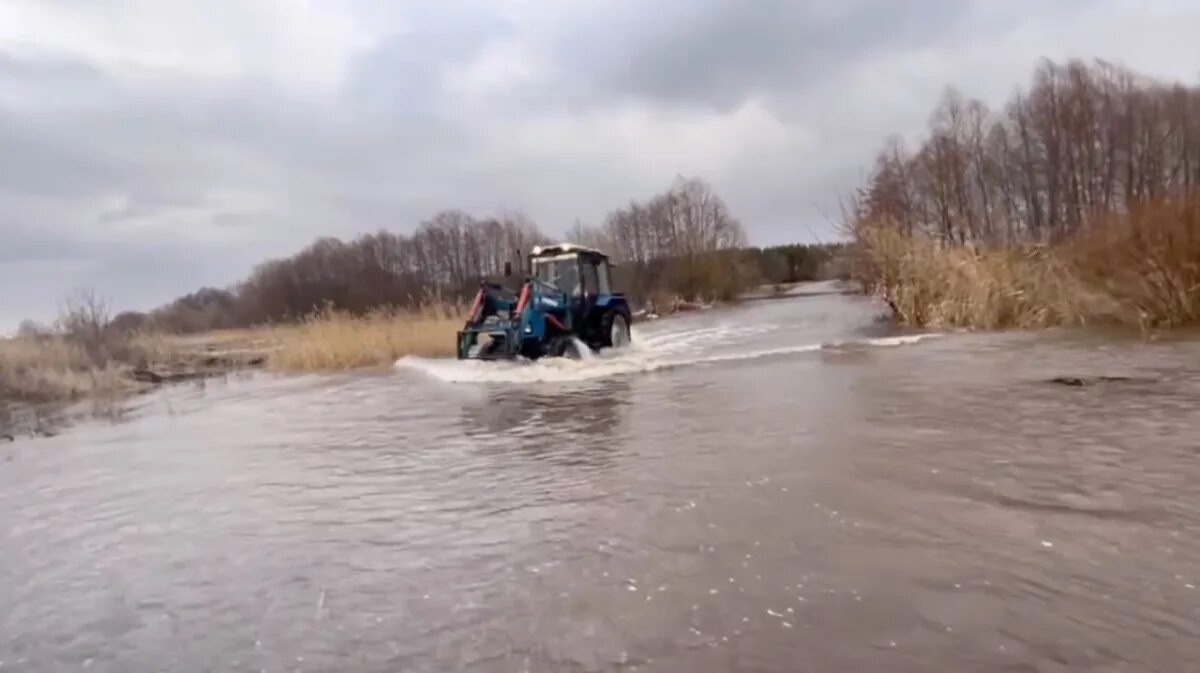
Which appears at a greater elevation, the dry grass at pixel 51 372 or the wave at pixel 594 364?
the dry grass at pixel 51 372

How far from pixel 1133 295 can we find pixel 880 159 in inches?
874

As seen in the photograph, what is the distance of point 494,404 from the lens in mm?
10242

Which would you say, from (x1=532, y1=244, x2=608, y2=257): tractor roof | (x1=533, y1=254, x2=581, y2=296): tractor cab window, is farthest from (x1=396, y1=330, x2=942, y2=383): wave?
(x1=532, y1=244, x2=608, y2=257): tractor roof

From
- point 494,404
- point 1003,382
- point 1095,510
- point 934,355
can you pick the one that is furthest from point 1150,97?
point 1095,510

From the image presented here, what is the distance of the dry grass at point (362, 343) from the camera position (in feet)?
60.4

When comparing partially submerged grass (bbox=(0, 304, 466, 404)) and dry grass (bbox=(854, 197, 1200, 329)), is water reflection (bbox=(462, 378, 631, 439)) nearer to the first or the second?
partially submerged grass (bbox=(0, 304, 466, 404))

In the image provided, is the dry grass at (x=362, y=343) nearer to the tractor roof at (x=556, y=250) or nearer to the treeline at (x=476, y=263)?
the tractor roof at (x=556, y=250)

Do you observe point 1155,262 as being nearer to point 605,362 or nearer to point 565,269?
point 605,362

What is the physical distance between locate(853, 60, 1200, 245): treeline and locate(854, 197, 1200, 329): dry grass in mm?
15690

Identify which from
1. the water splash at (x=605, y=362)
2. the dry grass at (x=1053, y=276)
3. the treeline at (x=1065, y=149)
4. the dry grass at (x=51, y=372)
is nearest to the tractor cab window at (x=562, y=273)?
the water splash at (x=605, y=362)

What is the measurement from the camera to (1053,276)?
1648 cm

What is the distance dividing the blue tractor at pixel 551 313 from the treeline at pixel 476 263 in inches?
933

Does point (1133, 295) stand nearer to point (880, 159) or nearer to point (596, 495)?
point (596, 495)

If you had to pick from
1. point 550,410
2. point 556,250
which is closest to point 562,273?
point 556,250
